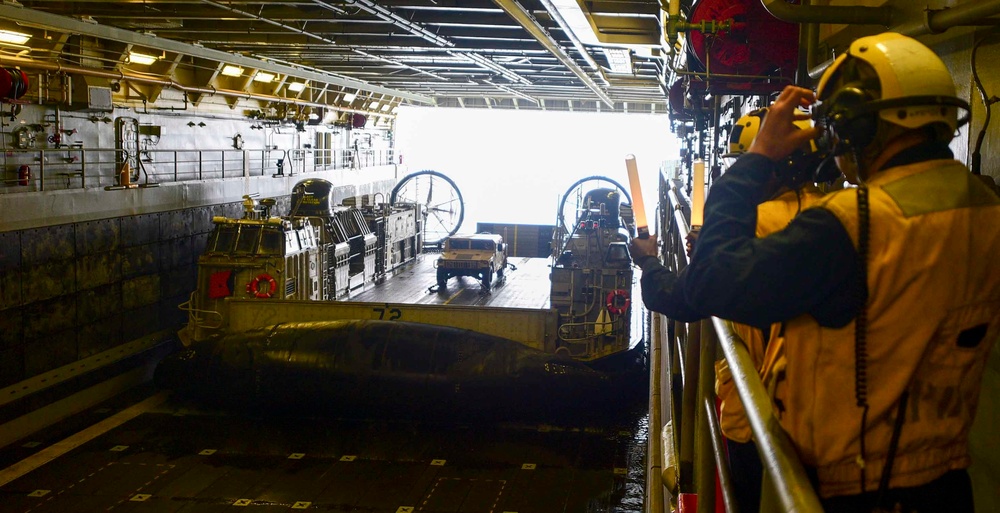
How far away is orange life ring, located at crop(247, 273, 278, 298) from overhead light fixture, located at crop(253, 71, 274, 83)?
25.2ft

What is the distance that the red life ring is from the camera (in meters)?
14.2

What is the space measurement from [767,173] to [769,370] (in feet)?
1.42

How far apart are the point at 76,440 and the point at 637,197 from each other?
11.4m

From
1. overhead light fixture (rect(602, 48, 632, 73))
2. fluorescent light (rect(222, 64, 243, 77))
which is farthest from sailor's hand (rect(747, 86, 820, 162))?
fluorescent light (rect(222, 64, 243, 77))

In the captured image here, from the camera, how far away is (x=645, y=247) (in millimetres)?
2400

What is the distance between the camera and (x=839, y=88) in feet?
6.15

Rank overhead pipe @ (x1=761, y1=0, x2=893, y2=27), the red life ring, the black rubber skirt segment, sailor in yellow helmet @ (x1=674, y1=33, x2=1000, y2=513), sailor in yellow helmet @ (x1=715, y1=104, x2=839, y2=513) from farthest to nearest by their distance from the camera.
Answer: the red life ring
the black rubber skirt segment
overhead pipe @ (x1=761, y1=0, x2=893, y2=27)
sailor in yellow helmet @ (x1=715, y1=104, x2=839, y2=513)
sailor in yellow helmet @ (x1=674, y1=33, x2=1000, y2=513)

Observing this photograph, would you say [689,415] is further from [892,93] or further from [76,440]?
[76,440]

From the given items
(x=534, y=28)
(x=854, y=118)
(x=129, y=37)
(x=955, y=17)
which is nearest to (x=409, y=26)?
(x=534, y=28)

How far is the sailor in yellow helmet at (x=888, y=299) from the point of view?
5.31 feet

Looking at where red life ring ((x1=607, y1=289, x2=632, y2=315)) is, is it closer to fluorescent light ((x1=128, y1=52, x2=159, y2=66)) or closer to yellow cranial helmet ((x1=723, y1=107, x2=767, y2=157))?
fluorescent light ((x1=128, y1=52, x2=159, y2=66))

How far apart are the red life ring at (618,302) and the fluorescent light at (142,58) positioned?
30.9 ft

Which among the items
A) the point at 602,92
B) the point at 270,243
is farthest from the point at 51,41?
the point at 602,92

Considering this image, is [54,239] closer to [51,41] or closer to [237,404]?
[51,41]
